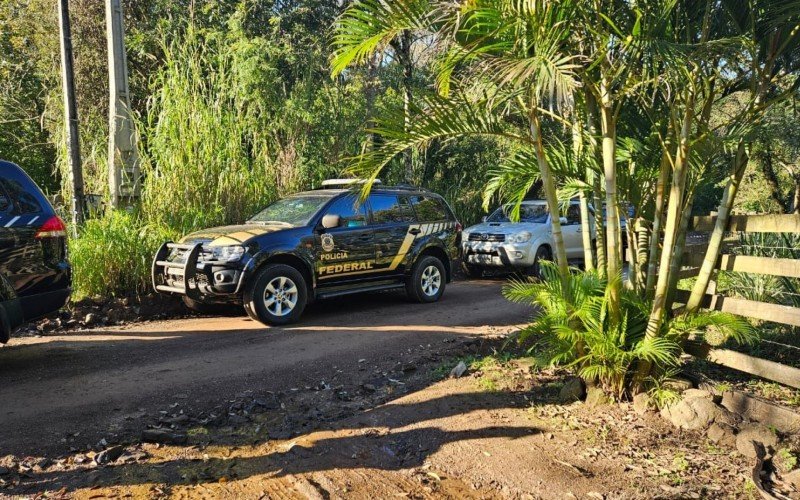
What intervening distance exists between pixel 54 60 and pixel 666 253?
58.8 ft

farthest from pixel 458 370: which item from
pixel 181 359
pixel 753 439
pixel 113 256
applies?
pixel 113 256

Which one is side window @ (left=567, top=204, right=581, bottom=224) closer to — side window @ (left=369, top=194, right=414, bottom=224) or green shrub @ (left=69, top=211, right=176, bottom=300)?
side window @ (left=369, top=194, right=414, bottom=224)

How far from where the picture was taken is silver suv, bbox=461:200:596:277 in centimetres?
1299

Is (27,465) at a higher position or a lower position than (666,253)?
lower

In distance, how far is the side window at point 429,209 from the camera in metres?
10.3

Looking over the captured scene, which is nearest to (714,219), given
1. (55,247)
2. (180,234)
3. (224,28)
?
(55,247)

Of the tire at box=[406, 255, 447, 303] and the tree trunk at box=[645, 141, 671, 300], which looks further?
the tire at box=[406, 255, 447, 303]

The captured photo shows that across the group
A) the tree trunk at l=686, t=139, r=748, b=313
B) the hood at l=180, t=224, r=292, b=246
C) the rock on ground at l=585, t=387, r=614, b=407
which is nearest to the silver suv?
the hood at l=180, t=224, r=292, b=246

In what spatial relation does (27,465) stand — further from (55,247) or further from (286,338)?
(286,338)

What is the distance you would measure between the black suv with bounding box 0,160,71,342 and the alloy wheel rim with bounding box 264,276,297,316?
2.46 m

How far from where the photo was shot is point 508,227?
1332 cm

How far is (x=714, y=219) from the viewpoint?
18.1ft

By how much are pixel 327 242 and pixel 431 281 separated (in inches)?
87.4

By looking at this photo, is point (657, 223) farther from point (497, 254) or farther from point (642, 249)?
point (497, 254)
